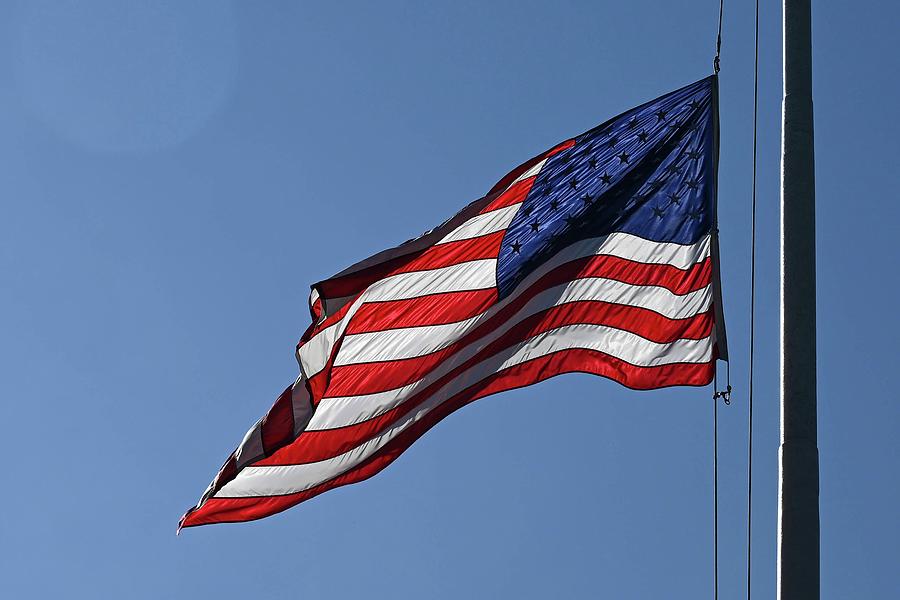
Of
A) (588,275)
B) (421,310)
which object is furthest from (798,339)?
(421,310)

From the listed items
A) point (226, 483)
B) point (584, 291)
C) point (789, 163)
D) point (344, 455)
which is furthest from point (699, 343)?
point (226, 483)

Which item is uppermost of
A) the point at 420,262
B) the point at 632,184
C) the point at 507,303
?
the point at 632,184

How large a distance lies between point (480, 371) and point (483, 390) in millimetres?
184

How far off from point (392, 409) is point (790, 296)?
498cm

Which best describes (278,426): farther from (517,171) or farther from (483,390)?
(517,171)

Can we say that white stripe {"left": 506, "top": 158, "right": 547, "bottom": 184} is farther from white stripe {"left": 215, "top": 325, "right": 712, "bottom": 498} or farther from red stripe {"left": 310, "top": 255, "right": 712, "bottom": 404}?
white stripe {"left": 215, "top": 325, "right": 712, "bottom": 498}

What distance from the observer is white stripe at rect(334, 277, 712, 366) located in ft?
41.6

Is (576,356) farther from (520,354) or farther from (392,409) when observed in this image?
(392,409)

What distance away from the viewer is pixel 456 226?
14.4 m

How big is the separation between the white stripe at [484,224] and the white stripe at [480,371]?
4.63 ft

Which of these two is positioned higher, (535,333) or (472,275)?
(472,275)

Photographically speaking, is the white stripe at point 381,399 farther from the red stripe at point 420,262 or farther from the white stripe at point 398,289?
the red stripe at point 420,262

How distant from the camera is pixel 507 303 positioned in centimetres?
1355

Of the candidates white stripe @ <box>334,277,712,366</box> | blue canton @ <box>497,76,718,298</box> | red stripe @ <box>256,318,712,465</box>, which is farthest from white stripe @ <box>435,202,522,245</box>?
red stripe @ <box>256,318,712,465</box>
